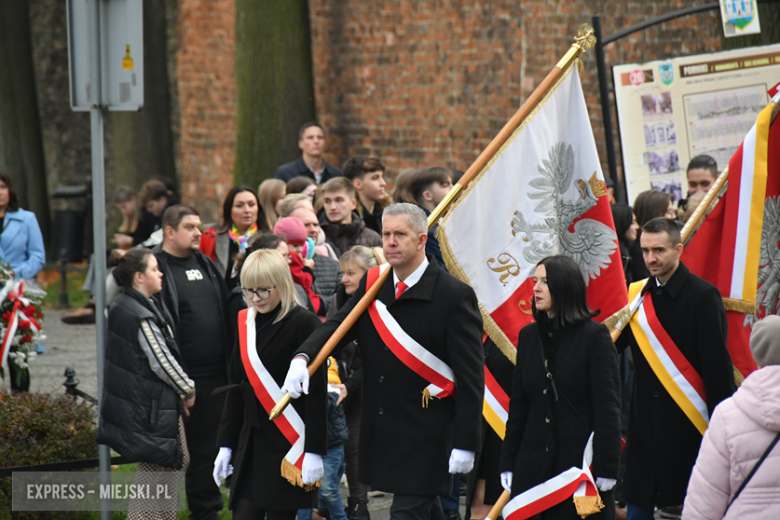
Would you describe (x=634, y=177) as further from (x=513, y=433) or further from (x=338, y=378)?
(x=513, y=433)

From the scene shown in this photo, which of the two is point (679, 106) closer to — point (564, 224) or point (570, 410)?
point (564, 224)

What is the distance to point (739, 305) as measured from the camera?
529 cm

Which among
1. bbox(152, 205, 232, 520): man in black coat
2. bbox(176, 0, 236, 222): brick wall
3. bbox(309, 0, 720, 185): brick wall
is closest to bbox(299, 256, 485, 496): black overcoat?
bbox(152, 205, 232, 520): man in black coat

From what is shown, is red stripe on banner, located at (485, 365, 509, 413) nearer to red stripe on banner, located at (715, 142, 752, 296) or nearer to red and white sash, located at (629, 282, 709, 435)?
red and white sash, located at (629, 282, 709, 435)

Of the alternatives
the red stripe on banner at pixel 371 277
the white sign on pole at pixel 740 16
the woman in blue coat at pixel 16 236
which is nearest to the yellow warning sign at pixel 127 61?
the red stripe on banner at pixel 371 277

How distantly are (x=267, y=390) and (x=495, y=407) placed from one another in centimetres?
128

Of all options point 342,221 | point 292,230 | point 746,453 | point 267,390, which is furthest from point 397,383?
point 342,221

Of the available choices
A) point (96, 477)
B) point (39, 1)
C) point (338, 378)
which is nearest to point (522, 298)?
point (338, 378)

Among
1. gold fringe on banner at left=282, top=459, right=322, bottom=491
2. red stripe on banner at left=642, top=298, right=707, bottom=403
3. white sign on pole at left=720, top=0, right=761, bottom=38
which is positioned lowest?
gold fringe on banner at left=282, top=459, right=322, bottom=491

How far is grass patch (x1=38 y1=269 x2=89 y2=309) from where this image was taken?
546 inches

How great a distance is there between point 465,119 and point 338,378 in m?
6.30

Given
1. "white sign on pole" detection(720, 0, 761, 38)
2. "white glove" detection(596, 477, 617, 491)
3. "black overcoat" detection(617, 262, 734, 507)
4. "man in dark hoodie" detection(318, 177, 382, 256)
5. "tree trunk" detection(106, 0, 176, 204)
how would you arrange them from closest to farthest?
"white glove" detection(596, 477, 617, 491), "black overcoat" detection(617, 262, 734, 507), "man in dark hoodie" detection(318, 177, 382, 256), "white sign on pole" detection(720, 0, 761, 38), "tree trunk" detection(106, 0, 176, 204)

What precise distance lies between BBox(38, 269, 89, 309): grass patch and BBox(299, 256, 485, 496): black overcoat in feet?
33.1

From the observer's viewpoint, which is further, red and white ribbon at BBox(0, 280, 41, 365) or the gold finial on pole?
red and white ribbon at BBox(0, 280, 41, 365)
